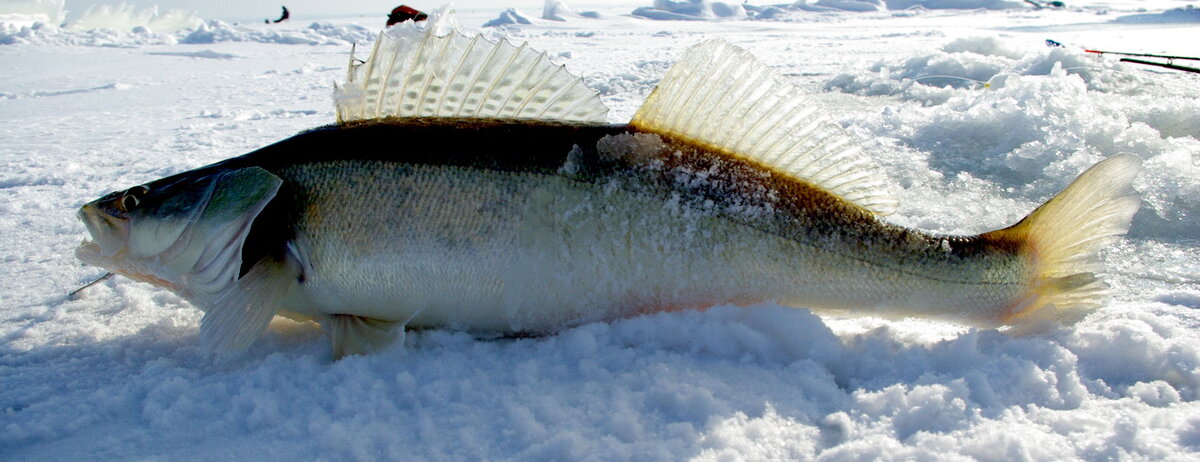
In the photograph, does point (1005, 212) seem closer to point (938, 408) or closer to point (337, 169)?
point (938, 408)

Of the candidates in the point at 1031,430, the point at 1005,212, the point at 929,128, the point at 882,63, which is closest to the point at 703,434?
the point at 1031,430

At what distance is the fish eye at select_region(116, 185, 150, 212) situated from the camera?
1814 millimetres

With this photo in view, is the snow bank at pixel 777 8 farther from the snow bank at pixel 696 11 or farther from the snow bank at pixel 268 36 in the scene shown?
the snow bank at pixel 268 36

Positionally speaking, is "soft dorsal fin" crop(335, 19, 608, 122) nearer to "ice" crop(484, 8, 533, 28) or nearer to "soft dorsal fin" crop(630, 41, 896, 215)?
"soft dorsal fin" crop(630, 41, 896, 215)

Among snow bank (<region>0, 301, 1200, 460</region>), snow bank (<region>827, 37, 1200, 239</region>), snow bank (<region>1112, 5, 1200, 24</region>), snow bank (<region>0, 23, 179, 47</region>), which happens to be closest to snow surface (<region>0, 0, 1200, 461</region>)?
snow bank (<region>0, 301, 1200, 460</region>)

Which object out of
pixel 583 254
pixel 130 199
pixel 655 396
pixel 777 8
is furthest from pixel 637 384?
pixel 777 8

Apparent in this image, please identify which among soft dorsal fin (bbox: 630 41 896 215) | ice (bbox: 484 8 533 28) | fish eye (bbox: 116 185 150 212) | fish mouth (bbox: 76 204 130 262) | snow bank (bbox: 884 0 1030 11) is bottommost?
fish mouth (bbox: 76 204 130 262)

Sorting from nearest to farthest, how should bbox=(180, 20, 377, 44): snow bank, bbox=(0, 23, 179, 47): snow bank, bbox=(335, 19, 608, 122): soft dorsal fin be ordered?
1. bbox=(335, 19, 608, 122): soft dorsal fin
2. bbox=(0, 23, 179, 47): snow bank
3. bbox=(180, 20, 377, 44): snow bank

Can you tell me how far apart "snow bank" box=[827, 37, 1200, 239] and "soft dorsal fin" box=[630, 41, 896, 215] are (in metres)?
1.78

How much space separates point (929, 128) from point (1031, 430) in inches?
146

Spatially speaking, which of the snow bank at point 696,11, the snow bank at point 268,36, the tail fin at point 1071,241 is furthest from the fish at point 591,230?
the snow bank at point 696,11

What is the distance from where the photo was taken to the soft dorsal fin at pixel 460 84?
1988 mm

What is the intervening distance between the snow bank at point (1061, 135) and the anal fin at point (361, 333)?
2.82 metres

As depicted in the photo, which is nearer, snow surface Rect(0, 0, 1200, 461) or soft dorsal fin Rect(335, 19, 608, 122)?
snow surface Rect(0, 0, 1200, 461)
